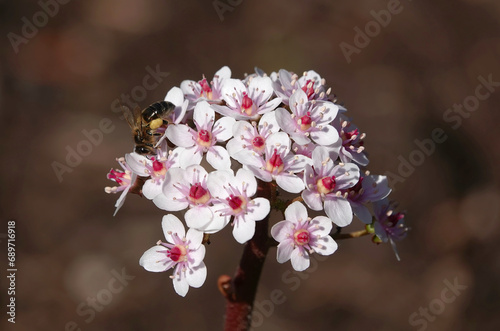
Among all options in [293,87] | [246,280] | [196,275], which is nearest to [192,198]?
[196,275]

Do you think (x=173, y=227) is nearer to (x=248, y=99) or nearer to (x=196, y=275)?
(x=196, y=275)

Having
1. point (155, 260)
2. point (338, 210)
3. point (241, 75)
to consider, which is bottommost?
point (241, 75)

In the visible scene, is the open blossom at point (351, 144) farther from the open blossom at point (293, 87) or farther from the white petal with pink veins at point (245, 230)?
the white petal with pink veins at point (245, 230)

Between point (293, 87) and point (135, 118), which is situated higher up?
point (293, 87)

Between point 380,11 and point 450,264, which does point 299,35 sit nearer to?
point 380,11

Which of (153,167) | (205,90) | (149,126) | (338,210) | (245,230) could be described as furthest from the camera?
(205,90)

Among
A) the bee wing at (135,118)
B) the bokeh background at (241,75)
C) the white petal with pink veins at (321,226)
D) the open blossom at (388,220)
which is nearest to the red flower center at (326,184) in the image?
the white petal with pink veins at (321,226)
